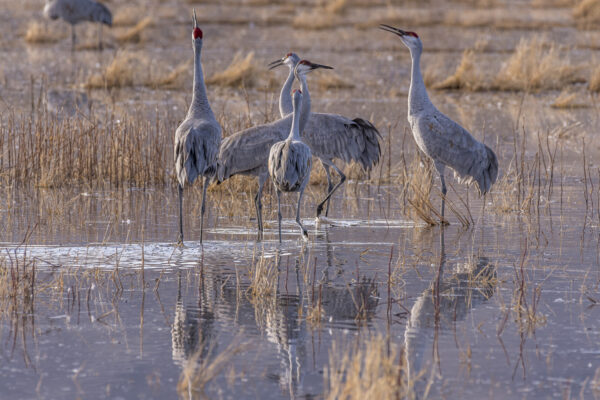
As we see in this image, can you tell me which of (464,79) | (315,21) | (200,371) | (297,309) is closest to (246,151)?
(297,309)

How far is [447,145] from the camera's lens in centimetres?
979

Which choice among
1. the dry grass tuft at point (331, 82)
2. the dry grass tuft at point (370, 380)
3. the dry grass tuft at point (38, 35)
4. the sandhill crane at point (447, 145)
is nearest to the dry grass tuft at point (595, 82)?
the dry grass tuft at point (331, 82)

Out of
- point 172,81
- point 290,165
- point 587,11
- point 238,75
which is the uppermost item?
point 587,11

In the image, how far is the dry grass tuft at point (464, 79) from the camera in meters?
20.1

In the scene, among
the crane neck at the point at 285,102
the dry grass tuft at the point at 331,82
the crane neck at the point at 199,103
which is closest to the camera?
the crane neck at the point at 199,103

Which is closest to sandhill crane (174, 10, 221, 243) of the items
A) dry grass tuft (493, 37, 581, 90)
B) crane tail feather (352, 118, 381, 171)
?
crane tail feather (352, 118, 381, 171)

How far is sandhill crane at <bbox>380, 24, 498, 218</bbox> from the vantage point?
9.78 m

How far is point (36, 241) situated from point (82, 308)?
6.50ft

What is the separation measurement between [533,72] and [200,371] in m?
16.4

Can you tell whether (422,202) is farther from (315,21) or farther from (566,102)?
(315,21)

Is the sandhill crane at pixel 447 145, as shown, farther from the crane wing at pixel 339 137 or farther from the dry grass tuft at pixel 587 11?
the dry grass tuft at pixel 587 11

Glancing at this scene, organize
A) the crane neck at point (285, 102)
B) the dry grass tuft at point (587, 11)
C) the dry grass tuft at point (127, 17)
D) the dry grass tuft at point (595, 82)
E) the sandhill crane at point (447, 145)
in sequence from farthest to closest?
the dry grass tuft at point (587, 11) < the dry grass tuft at point (127, 17) < the dry grass tuft at point (595, 82) < the crane neck at point (285, 102) < the sandhill crane at point (447, 145)

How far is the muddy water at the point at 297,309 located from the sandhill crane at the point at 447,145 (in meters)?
0.84

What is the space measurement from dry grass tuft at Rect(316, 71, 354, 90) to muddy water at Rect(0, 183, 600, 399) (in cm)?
1098
